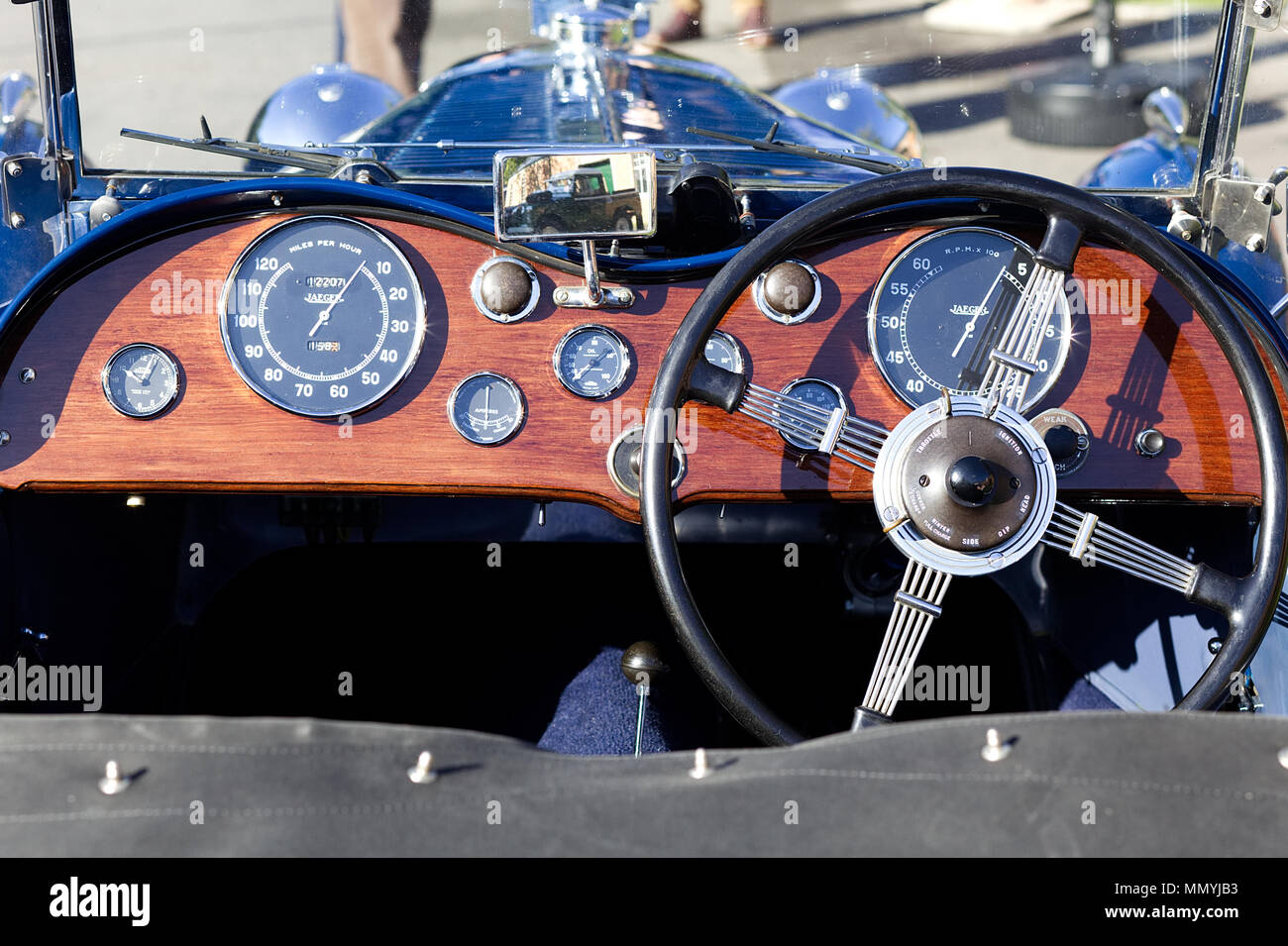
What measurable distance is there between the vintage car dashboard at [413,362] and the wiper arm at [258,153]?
260 millimetres

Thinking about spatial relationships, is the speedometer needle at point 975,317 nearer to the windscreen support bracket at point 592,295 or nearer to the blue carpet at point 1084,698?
the windscreen support bracket at point 592,295

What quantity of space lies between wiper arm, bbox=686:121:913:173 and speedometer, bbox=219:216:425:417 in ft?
2.17

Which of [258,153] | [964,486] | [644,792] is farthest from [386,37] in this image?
[644,792]

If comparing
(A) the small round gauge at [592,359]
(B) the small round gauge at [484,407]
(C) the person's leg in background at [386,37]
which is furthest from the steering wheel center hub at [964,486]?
(C) the person's leg in background at [386,37]

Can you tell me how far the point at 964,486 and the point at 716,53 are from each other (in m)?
1.29

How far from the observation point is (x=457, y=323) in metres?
2.06

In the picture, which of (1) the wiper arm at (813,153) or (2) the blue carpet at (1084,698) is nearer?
(1) the wiper arm at (813,153)

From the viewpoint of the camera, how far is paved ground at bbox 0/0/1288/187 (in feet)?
7.79

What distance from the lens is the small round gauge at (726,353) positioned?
6.68ft

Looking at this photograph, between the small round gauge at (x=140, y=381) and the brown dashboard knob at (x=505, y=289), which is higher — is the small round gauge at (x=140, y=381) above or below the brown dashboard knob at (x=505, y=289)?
below
